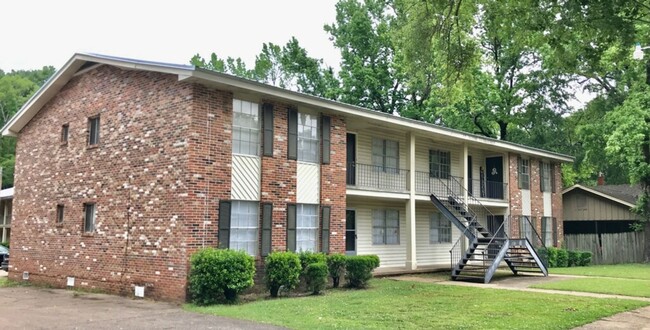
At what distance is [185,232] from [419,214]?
12171 millimetres

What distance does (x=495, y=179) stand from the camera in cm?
2614

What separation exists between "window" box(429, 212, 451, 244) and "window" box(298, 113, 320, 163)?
8.89 metres

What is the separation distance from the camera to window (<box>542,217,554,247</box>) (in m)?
27.6

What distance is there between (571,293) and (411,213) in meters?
6.74

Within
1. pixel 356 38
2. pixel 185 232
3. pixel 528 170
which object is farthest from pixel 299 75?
pixel 185 232

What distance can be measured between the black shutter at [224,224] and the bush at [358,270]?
3800mm

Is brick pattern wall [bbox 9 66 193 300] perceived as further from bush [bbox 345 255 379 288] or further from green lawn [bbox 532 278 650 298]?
green lawn [bbox 532 278 650 298]

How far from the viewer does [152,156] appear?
14.7 metres

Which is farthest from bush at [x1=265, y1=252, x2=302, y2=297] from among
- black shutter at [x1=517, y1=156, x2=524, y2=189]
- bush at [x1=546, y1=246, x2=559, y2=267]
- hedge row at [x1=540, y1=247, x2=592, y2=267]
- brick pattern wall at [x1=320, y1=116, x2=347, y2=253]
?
black shutter at [x1=517, y1=156, x2=524, y2=189]

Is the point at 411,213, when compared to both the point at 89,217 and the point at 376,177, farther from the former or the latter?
the point at 89,217

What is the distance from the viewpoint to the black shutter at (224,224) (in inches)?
554

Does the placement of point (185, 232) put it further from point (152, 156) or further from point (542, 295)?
point (542, 295)

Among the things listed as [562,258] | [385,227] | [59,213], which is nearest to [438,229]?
[385,227]

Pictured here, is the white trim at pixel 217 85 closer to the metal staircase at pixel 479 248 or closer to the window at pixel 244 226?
the metal staircase at pixel 479 248
